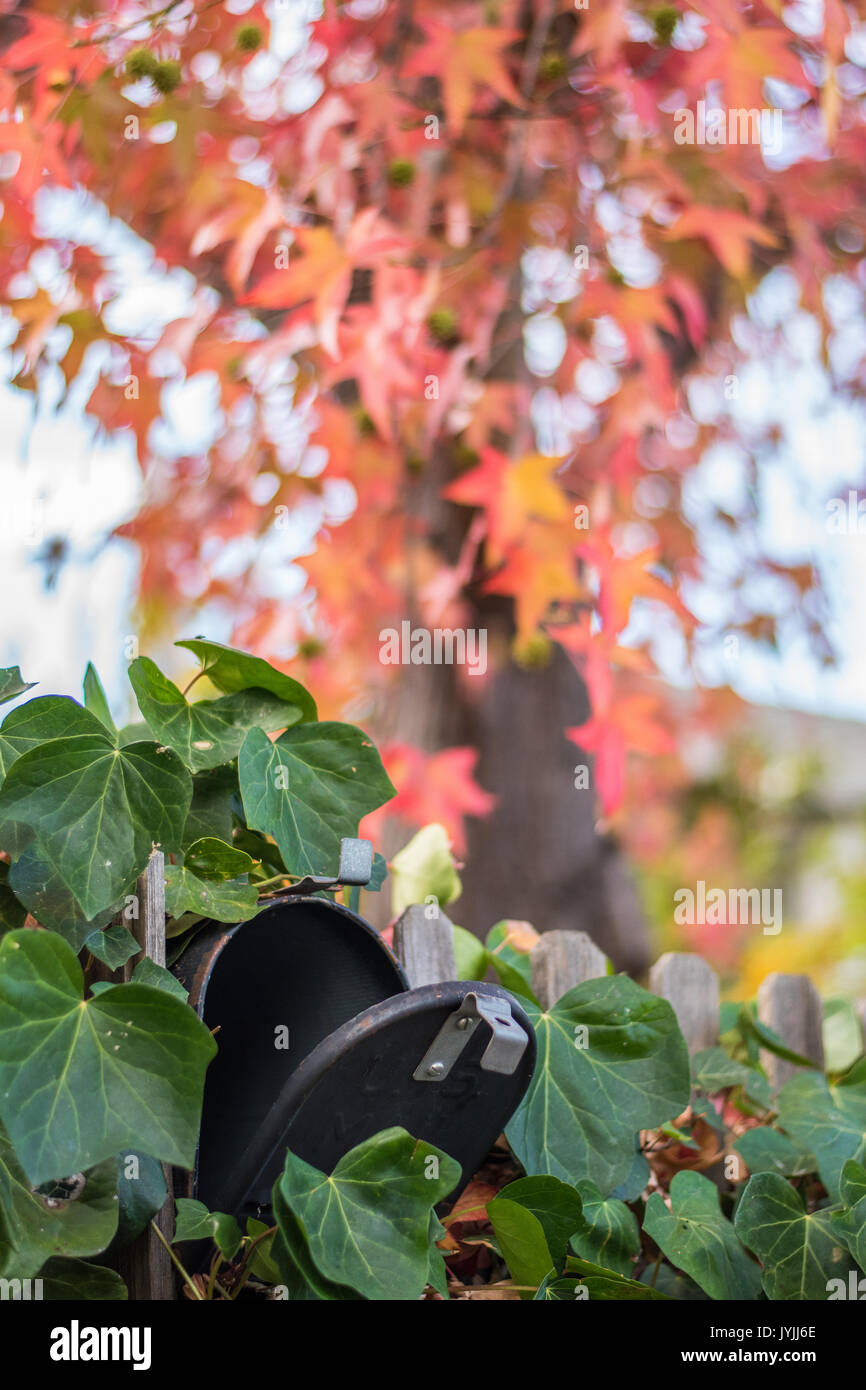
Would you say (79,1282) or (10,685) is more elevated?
(10,685)

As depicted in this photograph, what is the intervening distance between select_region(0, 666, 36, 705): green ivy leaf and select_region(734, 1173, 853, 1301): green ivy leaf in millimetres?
641

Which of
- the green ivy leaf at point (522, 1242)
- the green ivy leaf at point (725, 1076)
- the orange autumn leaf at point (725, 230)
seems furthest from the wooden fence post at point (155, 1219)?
the orange autumn leaf at point (725, 230)

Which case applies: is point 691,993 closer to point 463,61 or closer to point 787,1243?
point 787,1243

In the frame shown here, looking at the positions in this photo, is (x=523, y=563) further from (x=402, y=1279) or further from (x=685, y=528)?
(x=402, y=1279)

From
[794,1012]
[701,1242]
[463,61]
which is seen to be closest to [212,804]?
[701,1242]

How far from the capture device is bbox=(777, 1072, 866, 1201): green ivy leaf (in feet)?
3.21

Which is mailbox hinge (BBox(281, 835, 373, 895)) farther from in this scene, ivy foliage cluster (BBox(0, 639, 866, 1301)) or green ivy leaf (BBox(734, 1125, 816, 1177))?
green ivy leaf (BBox(734, 1125, 816, 1177))

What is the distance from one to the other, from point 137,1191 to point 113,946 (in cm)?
15

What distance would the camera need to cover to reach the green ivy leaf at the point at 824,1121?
98 centimetres

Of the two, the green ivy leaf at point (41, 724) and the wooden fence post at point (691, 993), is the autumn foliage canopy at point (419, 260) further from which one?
the green ivy leaf at point (41, 724)

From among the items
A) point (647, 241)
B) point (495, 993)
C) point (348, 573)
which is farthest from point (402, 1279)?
point (647, 241)

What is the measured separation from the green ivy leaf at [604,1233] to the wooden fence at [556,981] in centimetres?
19

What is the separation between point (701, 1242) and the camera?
0.85 m

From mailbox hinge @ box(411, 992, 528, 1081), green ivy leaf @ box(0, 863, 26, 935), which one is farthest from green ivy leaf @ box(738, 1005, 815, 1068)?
green ivy leaf @ box(0, 863, 26, 935)
